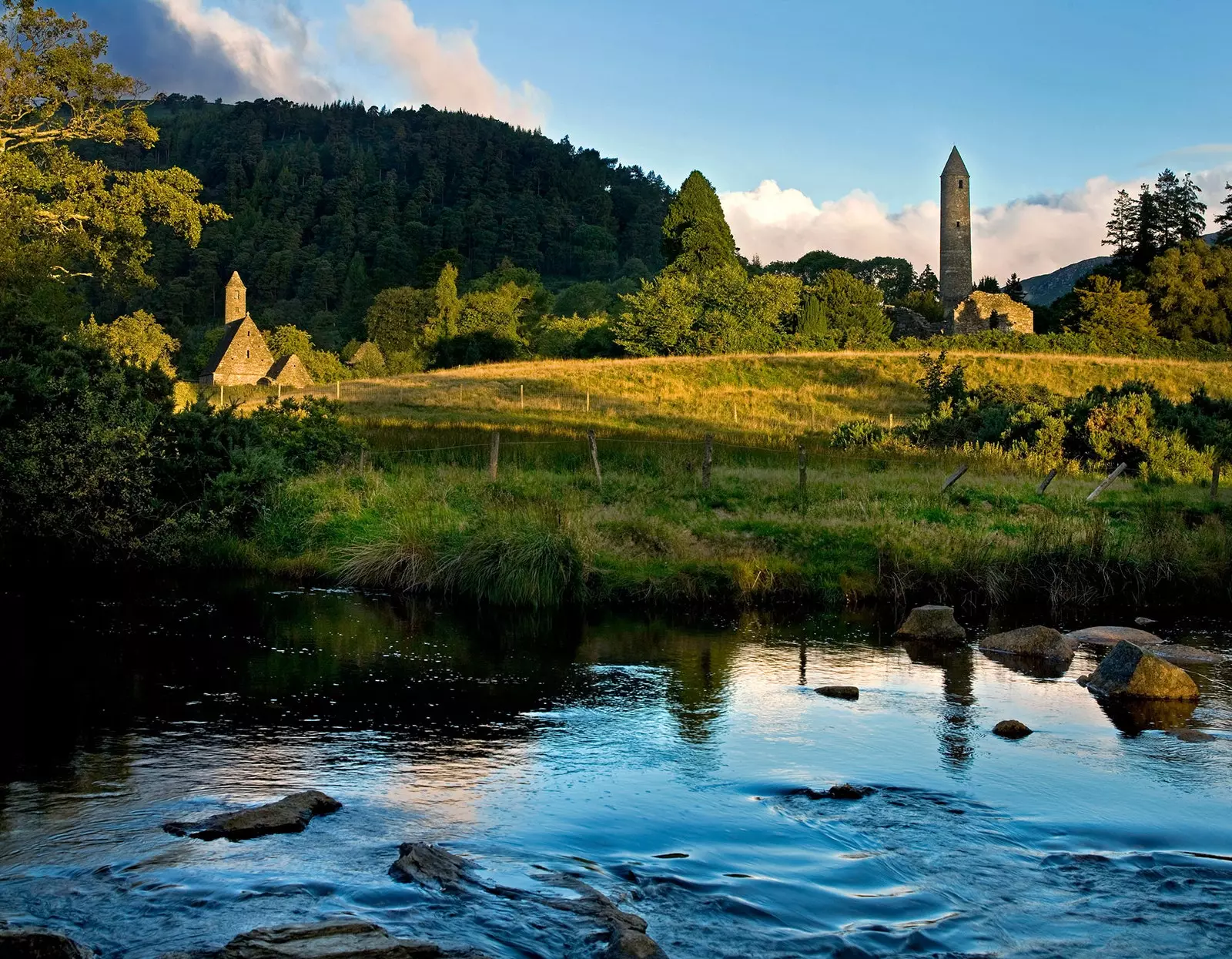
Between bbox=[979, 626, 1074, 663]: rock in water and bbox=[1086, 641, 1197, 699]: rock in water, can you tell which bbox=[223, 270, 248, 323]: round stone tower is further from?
bbox=[1086, 641, 1197, 699]: rock in water

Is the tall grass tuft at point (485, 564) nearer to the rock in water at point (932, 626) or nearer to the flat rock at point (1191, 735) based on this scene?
the rock in water at point (932, 626)

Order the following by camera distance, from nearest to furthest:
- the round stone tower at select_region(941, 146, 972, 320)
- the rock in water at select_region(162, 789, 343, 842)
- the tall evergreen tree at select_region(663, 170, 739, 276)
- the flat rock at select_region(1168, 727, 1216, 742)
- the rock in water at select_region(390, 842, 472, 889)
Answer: the rock in water at select_region(390, 842, 472, 889) < the rock in water at select_region(162, 789, 343, 842) < the flat rock at select_region(1168, 727, 1216, 742) < the tall evergreen tree at select_region(663, 170, 739, 276) < the round stone tower at select_region(941, 146, 972, 320)

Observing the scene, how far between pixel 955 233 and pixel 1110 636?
7939cm

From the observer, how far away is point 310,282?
491ft

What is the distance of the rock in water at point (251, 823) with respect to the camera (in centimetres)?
838

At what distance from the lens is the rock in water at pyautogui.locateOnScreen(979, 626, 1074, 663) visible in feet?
51.4

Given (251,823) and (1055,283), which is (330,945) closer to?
(251,823)

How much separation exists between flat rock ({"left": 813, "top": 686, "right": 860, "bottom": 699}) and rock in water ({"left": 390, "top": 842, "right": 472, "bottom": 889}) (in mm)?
6276

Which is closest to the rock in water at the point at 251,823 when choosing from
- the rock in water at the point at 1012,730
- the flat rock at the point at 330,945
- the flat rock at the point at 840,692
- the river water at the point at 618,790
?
the river water at the point at 618,790

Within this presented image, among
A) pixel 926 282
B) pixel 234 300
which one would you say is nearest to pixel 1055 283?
pixel 926 282

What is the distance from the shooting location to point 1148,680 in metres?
13.3

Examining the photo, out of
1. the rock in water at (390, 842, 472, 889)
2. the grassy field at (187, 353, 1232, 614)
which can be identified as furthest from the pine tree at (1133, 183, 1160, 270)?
the rock in water at (390, 842, 472, 889)

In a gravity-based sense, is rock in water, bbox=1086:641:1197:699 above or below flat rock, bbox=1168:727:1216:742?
above

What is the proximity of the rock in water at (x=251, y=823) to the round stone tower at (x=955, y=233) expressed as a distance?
8651cm
